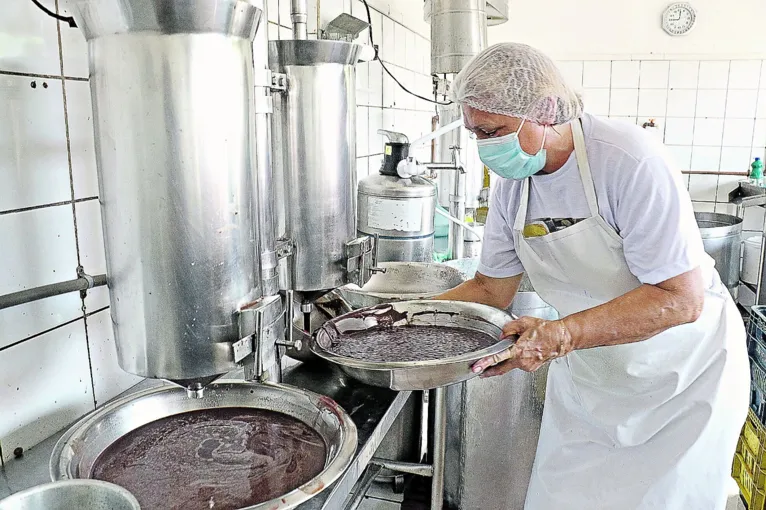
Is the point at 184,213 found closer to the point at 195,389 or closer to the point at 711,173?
the point at 195,389

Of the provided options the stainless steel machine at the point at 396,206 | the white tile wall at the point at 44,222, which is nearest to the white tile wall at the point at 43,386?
the white tile wall at the point at 44,222

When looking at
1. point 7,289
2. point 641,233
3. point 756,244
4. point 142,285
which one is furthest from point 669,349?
point 756,244

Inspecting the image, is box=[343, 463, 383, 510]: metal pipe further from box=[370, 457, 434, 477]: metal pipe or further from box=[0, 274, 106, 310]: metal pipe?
box=[0, 274, 106, 310]: metal pipe

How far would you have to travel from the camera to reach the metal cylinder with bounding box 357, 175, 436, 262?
229cm

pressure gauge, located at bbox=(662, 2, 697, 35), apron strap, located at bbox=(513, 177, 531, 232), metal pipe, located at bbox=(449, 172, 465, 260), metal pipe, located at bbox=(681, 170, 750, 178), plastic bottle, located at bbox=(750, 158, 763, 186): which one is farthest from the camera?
metal pipe, located at bbox=(681, 170, 750, 178)

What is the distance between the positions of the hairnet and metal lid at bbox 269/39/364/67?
30 centimetres

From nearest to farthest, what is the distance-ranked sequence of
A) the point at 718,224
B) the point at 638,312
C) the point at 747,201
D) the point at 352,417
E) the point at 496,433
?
the point at 638,312
the point at 352,417
the point at 496,433
the point at 747,201
the point at 718,224

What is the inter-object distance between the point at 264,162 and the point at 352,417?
2.01ft

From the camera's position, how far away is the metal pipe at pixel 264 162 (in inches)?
47.4

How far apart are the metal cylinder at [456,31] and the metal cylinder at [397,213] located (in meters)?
0.96

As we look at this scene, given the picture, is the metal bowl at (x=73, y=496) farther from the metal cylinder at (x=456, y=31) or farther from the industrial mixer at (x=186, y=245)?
the metal cylinder at (x=456, y=31)

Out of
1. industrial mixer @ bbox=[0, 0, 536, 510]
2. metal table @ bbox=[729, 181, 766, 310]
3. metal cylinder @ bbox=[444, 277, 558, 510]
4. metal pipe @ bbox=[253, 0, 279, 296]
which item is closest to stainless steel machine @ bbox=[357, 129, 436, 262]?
metal cylinder @ bbox=[444, 277, 558, 510]

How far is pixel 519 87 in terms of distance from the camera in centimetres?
136

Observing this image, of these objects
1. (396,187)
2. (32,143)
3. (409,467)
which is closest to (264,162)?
(32,143)
